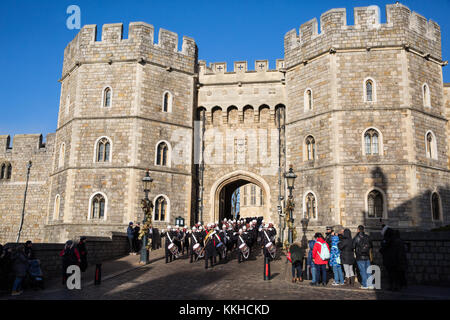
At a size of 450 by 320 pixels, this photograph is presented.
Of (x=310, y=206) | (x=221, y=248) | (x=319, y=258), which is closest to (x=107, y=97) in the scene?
(x=221, y=248)

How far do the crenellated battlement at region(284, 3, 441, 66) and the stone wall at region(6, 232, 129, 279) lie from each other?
1379 cm

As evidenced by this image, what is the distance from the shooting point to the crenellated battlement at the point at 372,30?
21.2 m

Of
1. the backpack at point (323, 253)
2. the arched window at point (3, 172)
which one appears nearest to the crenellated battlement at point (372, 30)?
the backpack at point (323, 253)

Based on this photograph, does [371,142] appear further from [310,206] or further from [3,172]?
[3,172]

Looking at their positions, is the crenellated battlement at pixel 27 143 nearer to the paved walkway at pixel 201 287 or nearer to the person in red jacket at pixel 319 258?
the paved walkway at pixel 201 287

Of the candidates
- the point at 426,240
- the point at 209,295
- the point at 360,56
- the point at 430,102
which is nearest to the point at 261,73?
the point at 360,56

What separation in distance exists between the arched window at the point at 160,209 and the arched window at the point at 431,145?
45.7 feet

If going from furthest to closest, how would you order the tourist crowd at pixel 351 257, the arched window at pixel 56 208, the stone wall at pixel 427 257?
1. the arched window at pixel 56 208
2. the stone wall at pixel 427 257
3. the tourist crowd at pixel 351 257

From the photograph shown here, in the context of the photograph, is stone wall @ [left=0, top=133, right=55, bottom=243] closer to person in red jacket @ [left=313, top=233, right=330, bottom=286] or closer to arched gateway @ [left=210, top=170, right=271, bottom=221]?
arched gateway @ [left=210, top=170, right=271, bottom=221]

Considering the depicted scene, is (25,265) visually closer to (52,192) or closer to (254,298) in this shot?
(254,298)

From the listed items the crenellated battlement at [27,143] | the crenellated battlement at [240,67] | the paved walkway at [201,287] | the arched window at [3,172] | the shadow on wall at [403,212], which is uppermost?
the crenellated battlement at [240,67]

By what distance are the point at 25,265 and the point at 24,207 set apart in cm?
1925

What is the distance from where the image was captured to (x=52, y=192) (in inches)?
947

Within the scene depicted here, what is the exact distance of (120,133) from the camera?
74.4 ft
